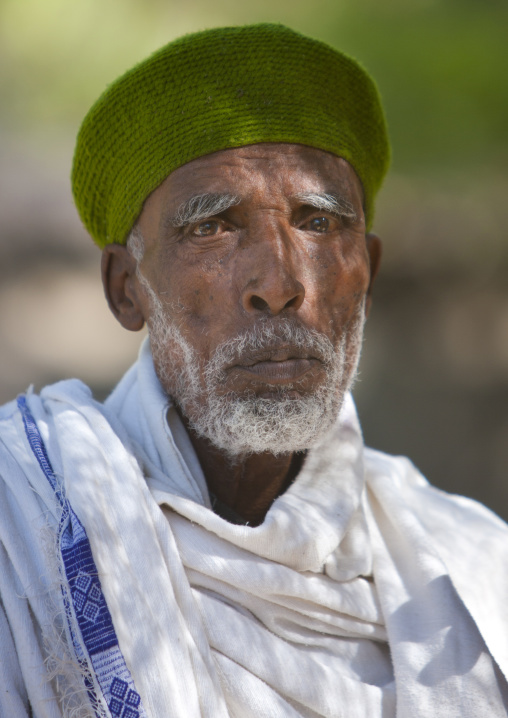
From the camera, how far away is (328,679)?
201cm

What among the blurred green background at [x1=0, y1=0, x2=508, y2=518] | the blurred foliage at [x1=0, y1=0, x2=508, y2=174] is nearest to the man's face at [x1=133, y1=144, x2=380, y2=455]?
the blurred green background at [x1=0, y1=0, x2=508, y2=518]

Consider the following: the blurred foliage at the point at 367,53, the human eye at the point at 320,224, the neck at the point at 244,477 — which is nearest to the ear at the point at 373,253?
the human eye at the point at 320,224

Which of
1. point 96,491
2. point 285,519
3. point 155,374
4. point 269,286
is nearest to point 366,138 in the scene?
point 269,286

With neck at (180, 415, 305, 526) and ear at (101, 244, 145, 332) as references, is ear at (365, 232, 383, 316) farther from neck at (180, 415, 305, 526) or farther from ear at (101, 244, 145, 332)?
ear at (101, 244, 145, 332)

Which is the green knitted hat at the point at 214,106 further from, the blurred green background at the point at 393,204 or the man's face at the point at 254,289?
the blurred green background at the point at 393,204

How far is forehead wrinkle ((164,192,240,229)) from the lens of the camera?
2223 millimetres

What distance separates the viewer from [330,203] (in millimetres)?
2318

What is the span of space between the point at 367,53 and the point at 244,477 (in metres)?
5.75

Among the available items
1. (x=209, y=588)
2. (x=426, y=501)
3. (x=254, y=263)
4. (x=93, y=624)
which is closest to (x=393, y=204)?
(x=426, y=501)

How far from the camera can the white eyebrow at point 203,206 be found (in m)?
2.22

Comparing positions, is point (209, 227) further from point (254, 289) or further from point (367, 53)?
point (367, 53)

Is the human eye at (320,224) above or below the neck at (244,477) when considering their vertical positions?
above

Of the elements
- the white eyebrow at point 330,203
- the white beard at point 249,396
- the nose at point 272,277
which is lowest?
the white beard at point 249,396

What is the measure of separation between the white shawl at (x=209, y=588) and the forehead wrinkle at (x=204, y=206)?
479 mm
